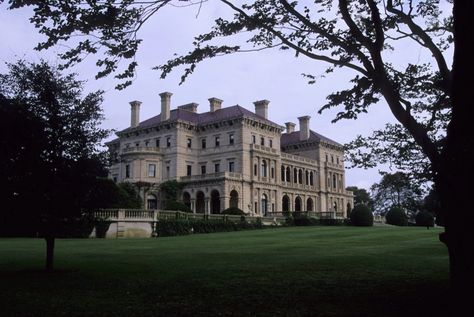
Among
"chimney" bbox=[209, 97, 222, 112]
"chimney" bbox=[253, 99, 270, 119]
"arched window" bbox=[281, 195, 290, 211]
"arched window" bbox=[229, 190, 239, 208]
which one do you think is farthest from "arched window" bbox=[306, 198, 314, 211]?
"chimney" bbox=[209, 97, 222, 112]

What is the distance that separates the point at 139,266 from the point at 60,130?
14.7ft

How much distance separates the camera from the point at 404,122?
9.27 m

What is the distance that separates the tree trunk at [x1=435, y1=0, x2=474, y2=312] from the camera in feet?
23.7

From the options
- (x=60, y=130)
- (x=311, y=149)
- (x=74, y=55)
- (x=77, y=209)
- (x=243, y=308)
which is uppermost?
(x=311, y=149)

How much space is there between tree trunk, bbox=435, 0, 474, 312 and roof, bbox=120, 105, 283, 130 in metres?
64.5

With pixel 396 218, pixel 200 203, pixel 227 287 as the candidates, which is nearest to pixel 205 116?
pixel 200 203

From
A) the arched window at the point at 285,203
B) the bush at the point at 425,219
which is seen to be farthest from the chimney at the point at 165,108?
the bush at the point at 425,219

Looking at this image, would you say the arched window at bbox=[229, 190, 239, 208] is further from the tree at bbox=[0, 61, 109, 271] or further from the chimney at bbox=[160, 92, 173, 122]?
the tree at bbox=[0, 61, 109, 271]

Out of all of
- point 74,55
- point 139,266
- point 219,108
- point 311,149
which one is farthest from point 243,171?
point 74,55

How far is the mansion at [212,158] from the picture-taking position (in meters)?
70.6

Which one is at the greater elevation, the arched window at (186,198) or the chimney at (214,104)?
the chimney at (214,104)

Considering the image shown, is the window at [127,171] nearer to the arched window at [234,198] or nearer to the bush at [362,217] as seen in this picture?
the arched window at [234,198]

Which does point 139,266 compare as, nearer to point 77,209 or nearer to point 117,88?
point 77,209

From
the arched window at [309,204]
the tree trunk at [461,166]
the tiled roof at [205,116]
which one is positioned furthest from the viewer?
the arched window at [309,204]
